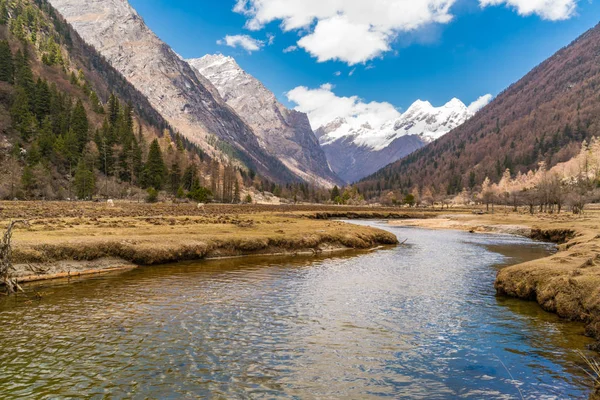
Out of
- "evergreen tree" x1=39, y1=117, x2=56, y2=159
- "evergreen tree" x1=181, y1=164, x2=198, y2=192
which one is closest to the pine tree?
"evergreen tree" x1=39, y1=117, x2=56, y2=159

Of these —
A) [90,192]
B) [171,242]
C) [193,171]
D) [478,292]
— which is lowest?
[478,292]

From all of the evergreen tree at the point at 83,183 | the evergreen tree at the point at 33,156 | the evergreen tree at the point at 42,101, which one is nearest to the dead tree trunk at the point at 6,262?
the evergreen tree at the point at 83,183

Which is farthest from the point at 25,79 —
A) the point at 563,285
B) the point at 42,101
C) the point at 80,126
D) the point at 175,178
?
the point at 563,285

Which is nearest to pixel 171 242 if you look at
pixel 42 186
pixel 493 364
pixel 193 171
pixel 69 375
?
pixel 69 375

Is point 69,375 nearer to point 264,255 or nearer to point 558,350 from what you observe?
point 558,350

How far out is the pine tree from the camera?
6580 inches

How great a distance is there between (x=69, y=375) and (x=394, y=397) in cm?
1122

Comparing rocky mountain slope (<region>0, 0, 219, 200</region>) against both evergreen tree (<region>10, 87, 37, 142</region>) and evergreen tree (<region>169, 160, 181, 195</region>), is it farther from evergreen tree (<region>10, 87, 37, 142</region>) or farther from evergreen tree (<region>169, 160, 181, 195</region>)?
evergreen tree (<region>169, 160, 181, 195</region>)

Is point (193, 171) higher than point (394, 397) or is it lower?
higher

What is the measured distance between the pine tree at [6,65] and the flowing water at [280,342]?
646 ft

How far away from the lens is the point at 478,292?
26.1m

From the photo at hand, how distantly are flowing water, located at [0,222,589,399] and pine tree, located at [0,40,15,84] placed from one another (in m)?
197

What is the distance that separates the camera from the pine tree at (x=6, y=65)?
167125 mm

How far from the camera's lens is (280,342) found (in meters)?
16.1
